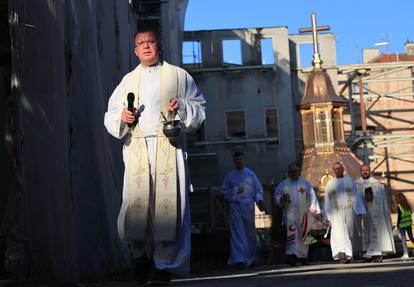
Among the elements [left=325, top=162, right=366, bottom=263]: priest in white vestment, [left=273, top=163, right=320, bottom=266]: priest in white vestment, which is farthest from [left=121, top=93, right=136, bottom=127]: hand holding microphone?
[left=325, top=162, right=366, bottom=263]: priest in white vestment

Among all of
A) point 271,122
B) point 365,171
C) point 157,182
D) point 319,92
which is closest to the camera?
point 157,182

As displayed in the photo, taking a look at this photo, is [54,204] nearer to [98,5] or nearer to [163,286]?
[163,286]

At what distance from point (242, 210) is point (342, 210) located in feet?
7.30

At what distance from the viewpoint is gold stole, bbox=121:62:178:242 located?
23.6ft

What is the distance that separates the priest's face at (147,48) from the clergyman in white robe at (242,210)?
809 centimetres

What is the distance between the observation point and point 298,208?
16484 mm

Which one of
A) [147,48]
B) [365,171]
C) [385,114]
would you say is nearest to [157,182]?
[147,48]

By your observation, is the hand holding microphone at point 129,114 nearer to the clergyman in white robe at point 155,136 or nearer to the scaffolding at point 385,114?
the clergyman in white robe at point 155,136

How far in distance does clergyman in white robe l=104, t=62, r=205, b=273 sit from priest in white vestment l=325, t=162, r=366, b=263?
936 centimetres

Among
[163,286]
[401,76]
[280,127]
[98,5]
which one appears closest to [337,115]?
[280,127]

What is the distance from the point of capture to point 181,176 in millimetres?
7426

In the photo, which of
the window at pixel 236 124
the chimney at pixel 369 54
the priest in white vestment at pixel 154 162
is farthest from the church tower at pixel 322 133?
the priest in white vestment at pixel 154 162

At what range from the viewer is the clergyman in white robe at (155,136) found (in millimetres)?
7156

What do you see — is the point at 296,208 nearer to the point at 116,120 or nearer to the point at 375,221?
the point at 375,221
